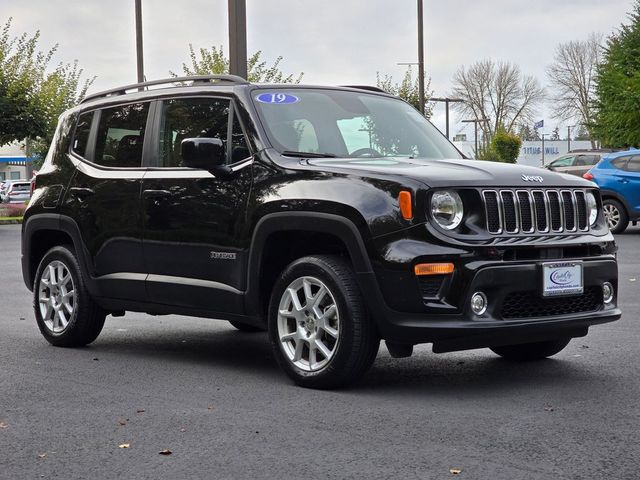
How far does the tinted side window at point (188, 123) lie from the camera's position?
7.43 metres

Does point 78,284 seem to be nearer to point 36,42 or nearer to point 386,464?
point 386,464

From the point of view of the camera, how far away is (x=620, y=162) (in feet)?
69.1

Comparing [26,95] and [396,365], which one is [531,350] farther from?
[26,95]

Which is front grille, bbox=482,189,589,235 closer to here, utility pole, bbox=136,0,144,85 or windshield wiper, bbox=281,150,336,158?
windshield wiper, bbox=281,150,336,158

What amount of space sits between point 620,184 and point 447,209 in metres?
15.5

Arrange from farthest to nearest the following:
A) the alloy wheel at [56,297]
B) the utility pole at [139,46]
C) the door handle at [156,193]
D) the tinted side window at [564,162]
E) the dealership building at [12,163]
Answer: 1. the dealership building at [12,163]
2. the tinted side window at [564,162]
3. the utility pole at [139,46]
4. the alloy wheel at [56,297]
5. the door handle at [156,193]

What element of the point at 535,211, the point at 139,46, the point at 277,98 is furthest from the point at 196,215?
the point at 139,46

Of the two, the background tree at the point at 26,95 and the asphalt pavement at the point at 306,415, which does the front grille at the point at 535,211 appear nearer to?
the asphalt pavement at the point at 306,415

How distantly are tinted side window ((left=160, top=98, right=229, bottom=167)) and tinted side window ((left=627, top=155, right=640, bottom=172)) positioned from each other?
48.0ft

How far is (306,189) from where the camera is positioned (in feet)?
21.5

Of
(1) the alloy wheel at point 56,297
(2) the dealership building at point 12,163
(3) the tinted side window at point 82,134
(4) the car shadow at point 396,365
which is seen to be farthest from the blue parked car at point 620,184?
(2) the dealership building at point 12,163

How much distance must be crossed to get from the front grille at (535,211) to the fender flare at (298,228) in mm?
726

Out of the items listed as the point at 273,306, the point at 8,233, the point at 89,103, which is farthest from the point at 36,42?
the point at 273,306

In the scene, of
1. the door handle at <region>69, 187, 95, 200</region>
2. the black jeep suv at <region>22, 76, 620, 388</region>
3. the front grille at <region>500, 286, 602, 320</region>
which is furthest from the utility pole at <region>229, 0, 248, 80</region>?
the front grille at <region>500, 286, 602, 320</region>
